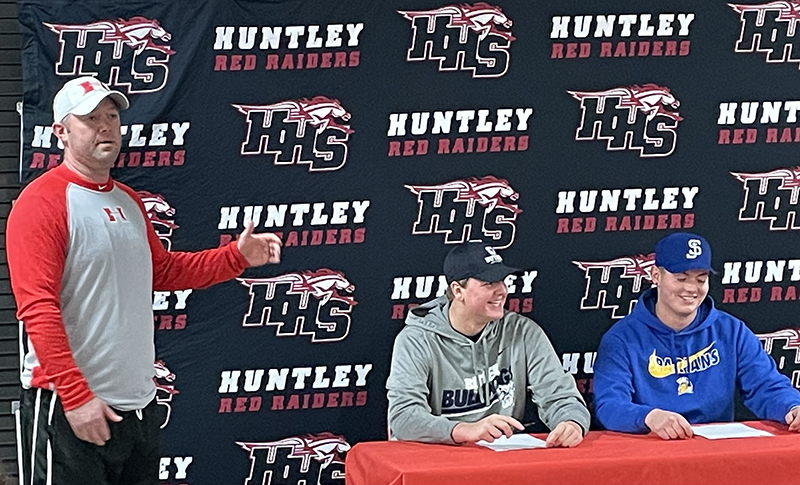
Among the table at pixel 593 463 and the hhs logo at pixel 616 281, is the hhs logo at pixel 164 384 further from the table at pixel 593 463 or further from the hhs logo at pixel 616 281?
the hhs logo at pixel 616 281

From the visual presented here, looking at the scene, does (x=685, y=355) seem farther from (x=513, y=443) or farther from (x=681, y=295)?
(x=513, y=443)

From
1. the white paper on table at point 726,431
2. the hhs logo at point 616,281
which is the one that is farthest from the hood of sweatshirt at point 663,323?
the hhs logo at point 616,281

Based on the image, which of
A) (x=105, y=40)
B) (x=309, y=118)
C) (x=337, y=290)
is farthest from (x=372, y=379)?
(x=105, y=40)

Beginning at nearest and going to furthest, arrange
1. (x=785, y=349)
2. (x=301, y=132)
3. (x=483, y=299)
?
(x=483, y=299) → (x=301, y=132) → (x=785, y=349)

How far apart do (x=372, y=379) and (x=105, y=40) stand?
1511 mm

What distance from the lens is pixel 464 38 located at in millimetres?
3859

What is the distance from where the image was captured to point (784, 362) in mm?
4133

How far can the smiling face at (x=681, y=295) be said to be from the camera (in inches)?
135

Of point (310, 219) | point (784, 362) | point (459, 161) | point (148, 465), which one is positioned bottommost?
point (148, 465)

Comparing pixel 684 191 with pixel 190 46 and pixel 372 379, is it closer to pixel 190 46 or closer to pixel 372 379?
pixel 372 379

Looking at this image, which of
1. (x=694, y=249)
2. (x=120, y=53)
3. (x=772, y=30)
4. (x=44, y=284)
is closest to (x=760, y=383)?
(x=694, y=249)

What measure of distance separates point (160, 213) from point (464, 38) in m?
1.25

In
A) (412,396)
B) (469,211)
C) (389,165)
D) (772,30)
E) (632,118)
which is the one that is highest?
(772,30)

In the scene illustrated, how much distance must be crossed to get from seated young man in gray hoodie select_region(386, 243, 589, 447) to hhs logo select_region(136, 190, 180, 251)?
953 millimetres
